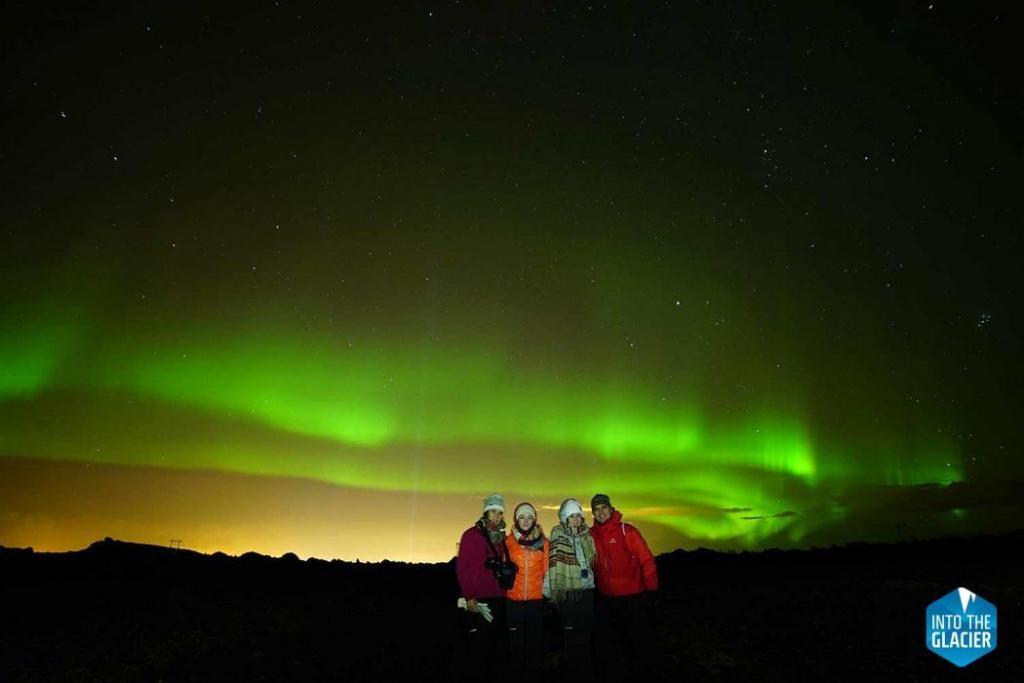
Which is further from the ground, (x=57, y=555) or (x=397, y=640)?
(x=57, y=555)

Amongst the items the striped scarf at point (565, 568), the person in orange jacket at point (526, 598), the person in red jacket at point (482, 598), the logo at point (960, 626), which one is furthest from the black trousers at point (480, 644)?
the logo at point (960, 626)

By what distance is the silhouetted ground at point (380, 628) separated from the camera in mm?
10469

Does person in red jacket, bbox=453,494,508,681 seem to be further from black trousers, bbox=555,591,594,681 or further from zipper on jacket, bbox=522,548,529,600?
black trousers, bbox=555,591,594,681

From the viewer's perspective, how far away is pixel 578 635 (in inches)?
322

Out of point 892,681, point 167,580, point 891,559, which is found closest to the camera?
point 892,681

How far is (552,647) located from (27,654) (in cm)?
864

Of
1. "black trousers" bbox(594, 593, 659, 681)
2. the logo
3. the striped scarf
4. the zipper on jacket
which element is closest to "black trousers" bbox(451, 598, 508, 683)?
the zipper on jacket

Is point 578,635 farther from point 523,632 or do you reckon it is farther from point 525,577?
point 525,577

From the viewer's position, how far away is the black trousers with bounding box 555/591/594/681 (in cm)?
799

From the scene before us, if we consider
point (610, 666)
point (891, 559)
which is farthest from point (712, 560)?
point (610, 666)

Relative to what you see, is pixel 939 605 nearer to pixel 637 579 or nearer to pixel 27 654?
pixel 637 579

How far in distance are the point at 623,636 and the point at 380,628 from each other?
7.31m

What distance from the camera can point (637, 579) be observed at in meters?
8.45

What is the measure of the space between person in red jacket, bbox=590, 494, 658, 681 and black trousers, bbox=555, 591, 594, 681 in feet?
1.40
